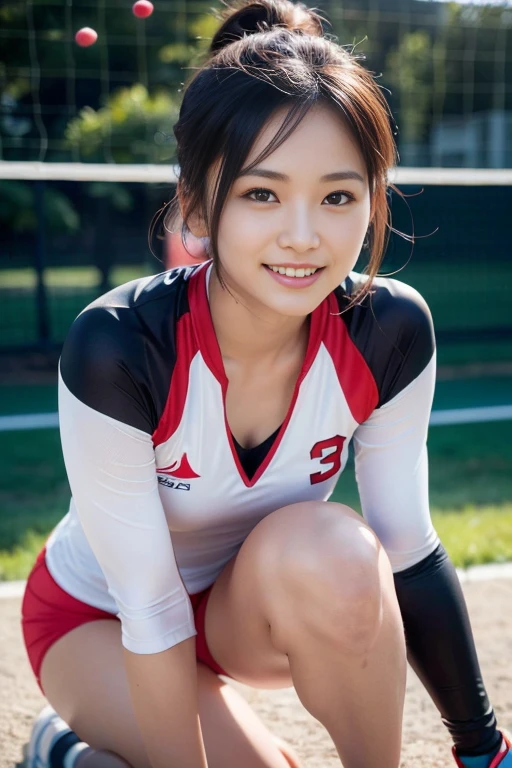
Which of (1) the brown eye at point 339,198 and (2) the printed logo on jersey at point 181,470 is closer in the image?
(1) the brown eye at point 339,198

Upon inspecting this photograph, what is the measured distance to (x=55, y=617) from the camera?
2.05 m

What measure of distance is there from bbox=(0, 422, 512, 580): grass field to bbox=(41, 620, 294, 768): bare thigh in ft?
4.28

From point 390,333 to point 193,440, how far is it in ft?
1.46

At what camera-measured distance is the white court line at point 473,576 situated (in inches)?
119

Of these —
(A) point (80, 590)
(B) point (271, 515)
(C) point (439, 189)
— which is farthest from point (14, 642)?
(C) point (439, 189)

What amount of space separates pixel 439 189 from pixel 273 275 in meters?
5.27

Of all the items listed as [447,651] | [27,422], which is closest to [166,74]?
[27,422]

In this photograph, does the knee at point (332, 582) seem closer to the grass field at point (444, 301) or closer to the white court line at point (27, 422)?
the white court line at point (27, 422)

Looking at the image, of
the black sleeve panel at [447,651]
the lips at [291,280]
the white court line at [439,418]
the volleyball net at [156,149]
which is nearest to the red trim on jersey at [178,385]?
the lips at [291,280]

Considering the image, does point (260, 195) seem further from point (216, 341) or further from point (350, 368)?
point (350, 368)

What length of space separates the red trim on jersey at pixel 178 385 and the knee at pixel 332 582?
0.99 feet

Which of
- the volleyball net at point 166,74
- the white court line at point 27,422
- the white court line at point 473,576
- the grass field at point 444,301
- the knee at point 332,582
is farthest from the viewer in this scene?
the volleyball net at point 166,74

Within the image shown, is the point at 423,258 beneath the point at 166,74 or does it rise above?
beneath

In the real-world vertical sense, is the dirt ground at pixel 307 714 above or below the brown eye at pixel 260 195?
below
